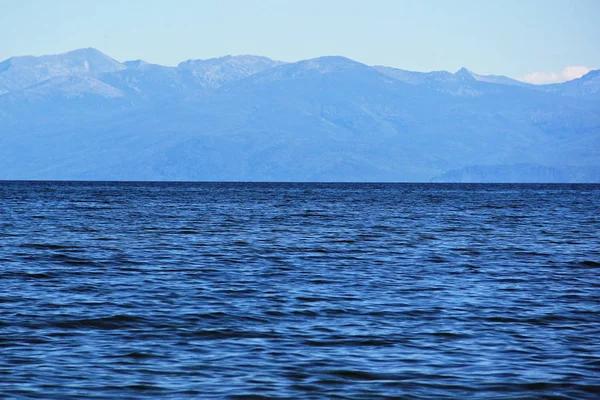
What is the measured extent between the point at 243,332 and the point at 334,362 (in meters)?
3.40

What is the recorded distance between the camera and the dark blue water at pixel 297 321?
51.2 feet

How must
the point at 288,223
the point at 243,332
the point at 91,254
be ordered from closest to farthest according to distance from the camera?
the point at 243,332 < the point at 91,254 < the point at 288,223

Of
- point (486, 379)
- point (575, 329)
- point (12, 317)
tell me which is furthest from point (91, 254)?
point (486, 379)

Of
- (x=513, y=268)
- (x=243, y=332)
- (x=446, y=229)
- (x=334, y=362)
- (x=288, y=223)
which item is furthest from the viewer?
(x=288, y=223)

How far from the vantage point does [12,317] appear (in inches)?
830

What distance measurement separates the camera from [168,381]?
15.5 meters

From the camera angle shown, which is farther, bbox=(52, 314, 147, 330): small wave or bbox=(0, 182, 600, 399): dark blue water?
bbox=(52, 314, 147, 330): small wave

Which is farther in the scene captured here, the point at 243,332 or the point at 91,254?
the point at 91,254

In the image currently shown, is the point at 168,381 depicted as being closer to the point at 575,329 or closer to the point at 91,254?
the point at 575,329

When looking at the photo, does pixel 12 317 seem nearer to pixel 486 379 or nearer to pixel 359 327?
pixel 359 327

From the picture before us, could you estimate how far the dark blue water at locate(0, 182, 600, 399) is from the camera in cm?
1559

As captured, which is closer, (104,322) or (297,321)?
(104,322)

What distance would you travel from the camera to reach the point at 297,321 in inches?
834

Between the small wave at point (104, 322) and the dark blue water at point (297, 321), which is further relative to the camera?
the small wave at point (104, 322)
